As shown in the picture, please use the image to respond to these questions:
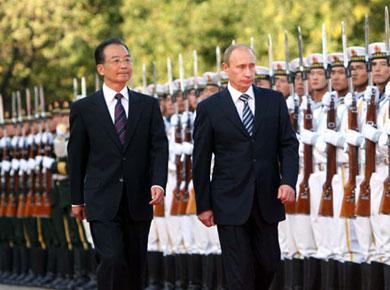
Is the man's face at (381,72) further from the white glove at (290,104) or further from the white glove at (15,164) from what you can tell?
the white glove at (15,164)

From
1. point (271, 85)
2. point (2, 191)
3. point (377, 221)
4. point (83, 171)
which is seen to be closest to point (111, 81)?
point (83, 171)

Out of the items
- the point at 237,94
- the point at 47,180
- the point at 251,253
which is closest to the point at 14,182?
the point at 47,180

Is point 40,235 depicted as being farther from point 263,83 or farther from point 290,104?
point 290,104

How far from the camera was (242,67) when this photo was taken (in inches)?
427

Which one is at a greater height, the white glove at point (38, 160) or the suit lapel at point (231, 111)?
the suit lapel at point (231, 111)

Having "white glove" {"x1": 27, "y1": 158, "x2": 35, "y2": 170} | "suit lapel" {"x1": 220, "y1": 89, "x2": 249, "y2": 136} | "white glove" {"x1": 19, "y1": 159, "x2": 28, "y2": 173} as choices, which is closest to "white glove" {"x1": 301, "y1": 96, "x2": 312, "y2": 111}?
"suit lapel" {"x1": 220, "y1": 89, "x2": 249, "y2": 136}

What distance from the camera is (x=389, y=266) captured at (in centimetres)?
1306

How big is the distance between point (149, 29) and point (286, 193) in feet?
55.8

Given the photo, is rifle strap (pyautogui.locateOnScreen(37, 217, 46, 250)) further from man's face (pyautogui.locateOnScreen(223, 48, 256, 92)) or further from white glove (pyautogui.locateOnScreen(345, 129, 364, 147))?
man's face (pyautogui.locateOnScreen(223, 48, 256, 92))

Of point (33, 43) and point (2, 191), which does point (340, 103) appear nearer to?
point (2, 191)

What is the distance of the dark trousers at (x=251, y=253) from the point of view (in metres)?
10.7

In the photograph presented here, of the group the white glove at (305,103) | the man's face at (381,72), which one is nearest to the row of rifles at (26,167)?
the white glove at (305,103)

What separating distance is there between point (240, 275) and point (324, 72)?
14.0 feet

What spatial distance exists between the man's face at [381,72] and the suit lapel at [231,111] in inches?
114
